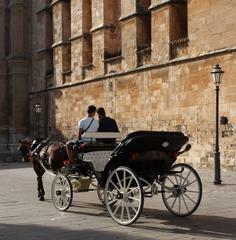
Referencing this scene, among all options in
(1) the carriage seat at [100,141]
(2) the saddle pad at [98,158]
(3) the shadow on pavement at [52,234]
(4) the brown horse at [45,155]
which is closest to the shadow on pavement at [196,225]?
(3) the shadow on pavement at [52,234]

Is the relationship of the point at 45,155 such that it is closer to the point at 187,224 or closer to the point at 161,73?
the point at 187,224

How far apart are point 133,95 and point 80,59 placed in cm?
626

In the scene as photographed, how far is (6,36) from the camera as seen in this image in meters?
38.3

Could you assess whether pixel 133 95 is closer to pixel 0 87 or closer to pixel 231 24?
pixel 231 24

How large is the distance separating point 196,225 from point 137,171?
1151mm

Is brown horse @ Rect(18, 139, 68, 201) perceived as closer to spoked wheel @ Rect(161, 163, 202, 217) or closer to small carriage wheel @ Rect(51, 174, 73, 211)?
small carriage wheel @ Rect(51, 174, 73, 211)

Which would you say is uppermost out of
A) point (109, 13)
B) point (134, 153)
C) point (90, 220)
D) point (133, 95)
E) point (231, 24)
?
point (109, 13)

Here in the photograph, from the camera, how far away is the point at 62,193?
9.40m

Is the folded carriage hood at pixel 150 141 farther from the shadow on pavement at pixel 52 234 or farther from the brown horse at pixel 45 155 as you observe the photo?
the brown horse at pixel 45 155

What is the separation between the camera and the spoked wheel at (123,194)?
307 inches

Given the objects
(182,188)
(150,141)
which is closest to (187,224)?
(182,188)

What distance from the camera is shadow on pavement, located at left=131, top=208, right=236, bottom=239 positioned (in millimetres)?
7336

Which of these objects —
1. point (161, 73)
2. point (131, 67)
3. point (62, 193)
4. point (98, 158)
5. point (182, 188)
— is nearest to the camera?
point (182, 188)

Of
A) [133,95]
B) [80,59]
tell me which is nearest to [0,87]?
[80,59]
